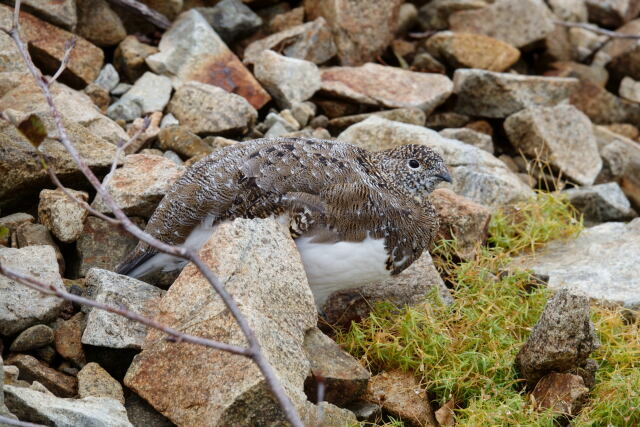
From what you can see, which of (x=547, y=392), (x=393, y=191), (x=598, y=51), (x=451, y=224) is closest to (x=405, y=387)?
(x=547, y=392)

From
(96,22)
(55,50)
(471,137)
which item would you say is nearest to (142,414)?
(55,50)

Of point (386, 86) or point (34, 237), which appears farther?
point (386, 86)

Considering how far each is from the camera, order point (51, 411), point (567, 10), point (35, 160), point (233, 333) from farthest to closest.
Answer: point (567, 10) → point (35, 160) → point (233, 333) → point (51, 411)

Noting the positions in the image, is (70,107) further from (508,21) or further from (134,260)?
(508,21)

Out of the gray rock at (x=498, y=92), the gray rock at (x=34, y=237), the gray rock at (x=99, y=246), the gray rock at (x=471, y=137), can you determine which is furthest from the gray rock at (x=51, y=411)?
the gray rock at (x=498, y=92)

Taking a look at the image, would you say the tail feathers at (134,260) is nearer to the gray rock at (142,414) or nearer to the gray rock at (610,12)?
the gray rock at (142,414)

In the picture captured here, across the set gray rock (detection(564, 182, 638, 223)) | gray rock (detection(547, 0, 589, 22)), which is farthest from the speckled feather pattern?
gray rock (detection(547, 0, 589, 22))
